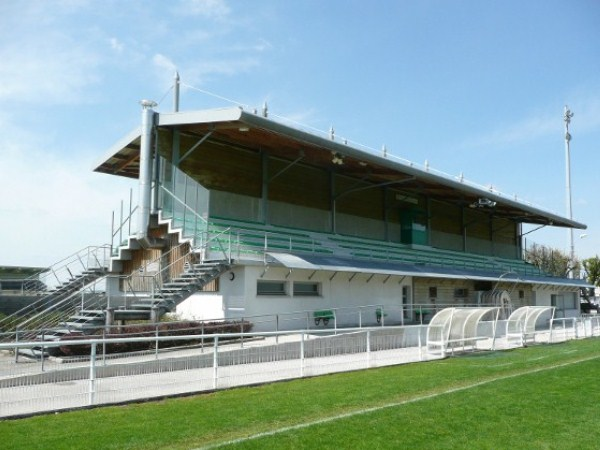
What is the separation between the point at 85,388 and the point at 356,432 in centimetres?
557

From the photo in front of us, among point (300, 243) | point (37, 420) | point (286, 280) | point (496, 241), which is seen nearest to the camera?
point (37, 420)

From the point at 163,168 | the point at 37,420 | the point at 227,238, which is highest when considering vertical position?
the point at 163,168

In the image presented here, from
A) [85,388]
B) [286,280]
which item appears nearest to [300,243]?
[286,280]

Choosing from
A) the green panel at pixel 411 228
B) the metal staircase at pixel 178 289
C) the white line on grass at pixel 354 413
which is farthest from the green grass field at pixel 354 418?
the green panel at pixel 411 228

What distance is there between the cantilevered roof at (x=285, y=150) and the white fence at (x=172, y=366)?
768 cm

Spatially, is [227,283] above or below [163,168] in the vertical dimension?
below

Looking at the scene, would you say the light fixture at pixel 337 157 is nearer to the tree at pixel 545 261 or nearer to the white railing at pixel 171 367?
the white railing at pixel 171 367

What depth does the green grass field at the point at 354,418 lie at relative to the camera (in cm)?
730

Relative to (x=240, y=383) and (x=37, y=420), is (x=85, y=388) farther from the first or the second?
(x=240, y=383)

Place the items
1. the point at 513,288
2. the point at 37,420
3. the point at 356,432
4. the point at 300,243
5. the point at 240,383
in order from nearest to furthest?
the point at 356,432, the point at 37,420, the point at 240,383, the point at 300,243, the point at 513,288

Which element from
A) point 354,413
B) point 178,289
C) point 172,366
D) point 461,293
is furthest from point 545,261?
point 354,413

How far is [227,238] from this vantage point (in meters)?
21.5

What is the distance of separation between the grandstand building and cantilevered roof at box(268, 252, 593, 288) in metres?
0.11

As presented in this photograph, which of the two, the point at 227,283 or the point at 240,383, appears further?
the point at 227,283
